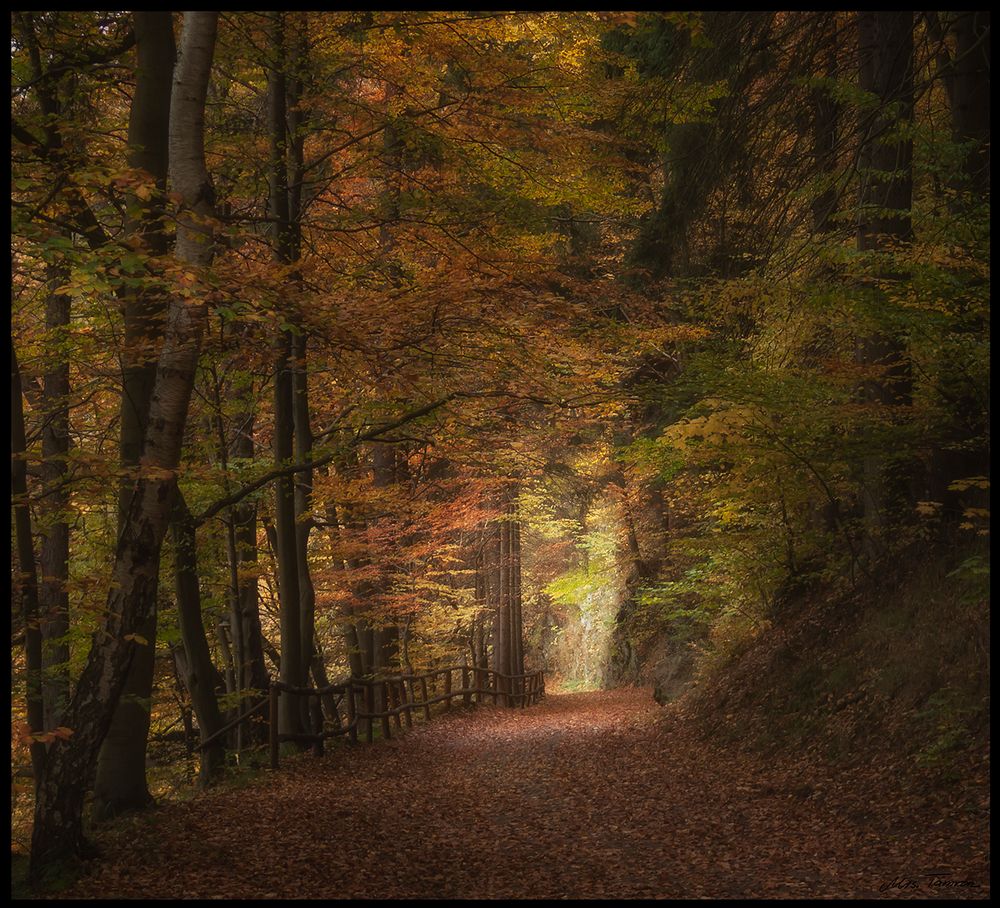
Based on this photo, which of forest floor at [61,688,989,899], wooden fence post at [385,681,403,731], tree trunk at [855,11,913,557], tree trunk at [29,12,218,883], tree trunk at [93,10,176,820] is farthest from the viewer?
wooden fence post at [385,681,403,731]

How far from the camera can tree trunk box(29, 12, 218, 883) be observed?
19.7 ft

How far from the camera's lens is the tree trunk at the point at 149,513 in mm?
6012

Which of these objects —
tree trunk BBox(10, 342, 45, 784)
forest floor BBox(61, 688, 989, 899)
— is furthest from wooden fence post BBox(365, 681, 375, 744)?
tree trunk BBox(10, 342, 45, 784)

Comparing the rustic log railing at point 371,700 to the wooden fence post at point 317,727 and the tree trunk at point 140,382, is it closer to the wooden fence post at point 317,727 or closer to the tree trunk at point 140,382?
the wooden fence post at point 317,727

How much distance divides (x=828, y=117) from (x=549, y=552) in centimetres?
2688

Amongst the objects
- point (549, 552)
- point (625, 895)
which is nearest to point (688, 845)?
point (625, 895)

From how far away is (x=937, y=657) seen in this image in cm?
811

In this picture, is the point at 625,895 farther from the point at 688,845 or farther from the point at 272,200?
the point at 272,200

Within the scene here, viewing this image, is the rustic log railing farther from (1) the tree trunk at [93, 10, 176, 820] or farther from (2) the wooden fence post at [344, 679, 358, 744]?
(1) the tree trunk at [93, 10, 176, 820]
